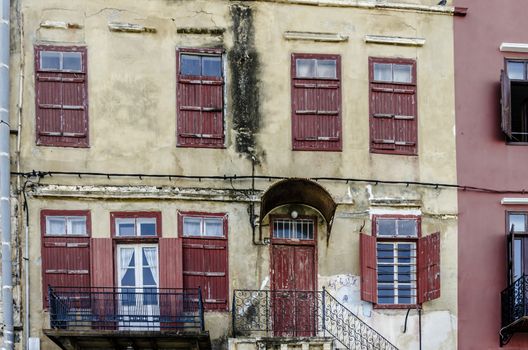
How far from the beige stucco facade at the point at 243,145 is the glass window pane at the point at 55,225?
203 mm

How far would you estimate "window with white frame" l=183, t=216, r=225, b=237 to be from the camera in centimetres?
2223

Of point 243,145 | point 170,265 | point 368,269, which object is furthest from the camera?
point 243,145

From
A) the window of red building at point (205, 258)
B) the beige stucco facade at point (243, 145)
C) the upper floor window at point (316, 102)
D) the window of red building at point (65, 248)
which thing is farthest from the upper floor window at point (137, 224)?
the upper floor window at point (316, 102)

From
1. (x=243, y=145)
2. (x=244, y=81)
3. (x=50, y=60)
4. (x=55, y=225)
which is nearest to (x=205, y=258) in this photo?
(x=243, y=145)

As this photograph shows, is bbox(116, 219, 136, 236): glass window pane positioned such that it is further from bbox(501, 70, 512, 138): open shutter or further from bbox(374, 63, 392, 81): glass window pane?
bbox(501, 70, 512, 138): open shutter

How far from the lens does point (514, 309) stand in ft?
74.2

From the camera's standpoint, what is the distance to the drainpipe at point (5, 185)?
2130 cm

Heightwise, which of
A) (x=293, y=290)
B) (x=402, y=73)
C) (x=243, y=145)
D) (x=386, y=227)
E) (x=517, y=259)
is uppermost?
(x=402, y=73)

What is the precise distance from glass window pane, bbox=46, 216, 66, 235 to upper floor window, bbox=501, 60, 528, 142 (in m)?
8.46

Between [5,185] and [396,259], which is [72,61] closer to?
[5,185]

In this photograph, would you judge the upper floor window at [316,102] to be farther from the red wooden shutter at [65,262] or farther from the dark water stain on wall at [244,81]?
the red wooden shutter at [65,262]

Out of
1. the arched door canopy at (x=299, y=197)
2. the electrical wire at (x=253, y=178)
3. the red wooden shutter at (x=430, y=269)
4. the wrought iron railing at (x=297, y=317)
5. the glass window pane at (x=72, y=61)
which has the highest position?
the glass window pane at (x=72, y=61)

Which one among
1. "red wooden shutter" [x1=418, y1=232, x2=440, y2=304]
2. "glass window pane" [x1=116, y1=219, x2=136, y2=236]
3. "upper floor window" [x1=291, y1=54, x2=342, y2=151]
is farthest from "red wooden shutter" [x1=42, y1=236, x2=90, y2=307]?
"red wooden shutter" [x1=418, y1=232, x2=440, y2=304]

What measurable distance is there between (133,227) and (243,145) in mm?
2544
